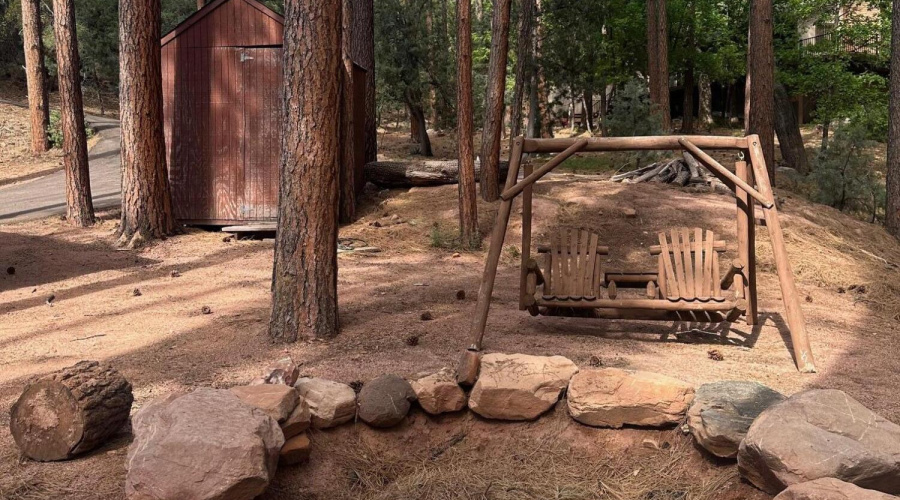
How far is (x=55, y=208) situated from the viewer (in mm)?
14508

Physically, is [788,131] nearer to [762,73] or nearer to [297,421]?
[762,73]

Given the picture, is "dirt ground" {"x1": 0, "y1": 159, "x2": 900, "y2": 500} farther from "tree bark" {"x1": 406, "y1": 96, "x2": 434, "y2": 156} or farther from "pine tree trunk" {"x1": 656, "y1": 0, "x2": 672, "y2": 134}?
"tree bark" {"x1": 406, "y1": 96, "x2": 434, "y2": 156}

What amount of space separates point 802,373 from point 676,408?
164cm

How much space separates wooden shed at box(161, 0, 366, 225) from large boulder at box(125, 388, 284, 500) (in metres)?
9.03

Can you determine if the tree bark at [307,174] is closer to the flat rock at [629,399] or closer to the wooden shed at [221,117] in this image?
the flat rock at [629,399]

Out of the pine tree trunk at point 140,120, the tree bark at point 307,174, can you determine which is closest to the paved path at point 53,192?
the pine tree trunk at point 140,120

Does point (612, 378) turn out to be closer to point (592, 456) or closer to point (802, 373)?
point (592, 456)

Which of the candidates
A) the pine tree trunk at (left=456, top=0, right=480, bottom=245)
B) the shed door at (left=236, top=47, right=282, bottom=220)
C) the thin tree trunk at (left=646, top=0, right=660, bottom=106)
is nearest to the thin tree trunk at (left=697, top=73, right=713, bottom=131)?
the thin tree trunk at (left=646, top=0, right=660, bottom=106)

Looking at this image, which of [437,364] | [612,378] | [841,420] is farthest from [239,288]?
[841,420]

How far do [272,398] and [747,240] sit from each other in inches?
180

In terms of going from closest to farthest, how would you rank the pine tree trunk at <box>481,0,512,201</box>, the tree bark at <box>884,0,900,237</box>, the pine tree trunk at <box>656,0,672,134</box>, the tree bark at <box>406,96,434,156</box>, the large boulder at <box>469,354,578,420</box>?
1. the large boulder at <box>469,354,578,420</box>
2. the pine tree trunk at <box>481,0,512,201</box>
3. the tree bark at <box>884,0,900,237</box>
4. the pine tree trunk at <box>656,0,672,134</box>
5. the tree bark at <box>406,96,434,156</box>

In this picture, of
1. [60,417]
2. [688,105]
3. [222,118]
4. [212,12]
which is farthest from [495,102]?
[688,105]

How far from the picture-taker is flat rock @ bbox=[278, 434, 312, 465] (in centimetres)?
441

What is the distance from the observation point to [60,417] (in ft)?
13.8
